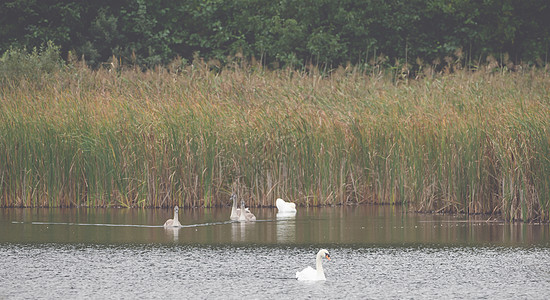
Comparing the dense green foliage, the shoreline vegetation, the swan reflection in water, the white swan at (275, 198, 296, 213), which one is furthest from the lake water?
the dense green foliage

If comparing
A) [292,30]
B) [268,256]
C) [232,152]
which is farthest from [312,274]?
A: [292,30]

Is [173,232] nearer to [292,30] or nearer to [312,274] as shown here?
[312,274]

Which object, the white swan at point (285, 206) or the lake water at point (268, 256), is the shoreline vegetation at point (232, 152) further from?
the white swan at point (285, 206)

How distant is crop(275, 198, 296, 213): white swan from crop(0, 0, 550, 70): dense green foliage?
16.5m

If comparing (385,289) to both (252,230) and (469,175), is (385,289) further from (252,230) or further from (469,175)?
A: (469,175)

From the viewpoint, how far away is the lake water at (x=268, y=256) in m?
8.59

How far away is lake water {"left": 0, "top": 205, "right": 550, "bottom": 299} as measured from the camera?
8.59 meters

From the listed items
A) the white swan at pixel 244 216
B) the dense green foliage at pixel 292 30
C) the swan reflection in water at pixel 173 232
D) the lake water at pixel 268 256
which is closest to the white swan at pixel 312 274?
the lake water at pixel 268 256

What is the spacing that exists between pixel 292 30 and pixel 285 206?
58.2ft

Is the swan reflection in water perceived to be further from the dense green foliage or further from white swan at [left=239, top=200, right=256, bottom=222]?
the dense green foliage

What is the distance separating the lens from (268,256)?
10.3 metres

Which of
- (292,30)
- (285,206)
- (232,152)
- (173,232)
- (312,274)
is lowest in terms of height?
(312,274)

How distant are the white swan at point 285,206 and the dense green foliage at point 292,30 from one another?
16.5 m

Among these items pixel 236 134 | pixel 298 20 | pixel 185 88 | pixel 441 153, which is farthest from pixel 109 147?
pixel 298 20
